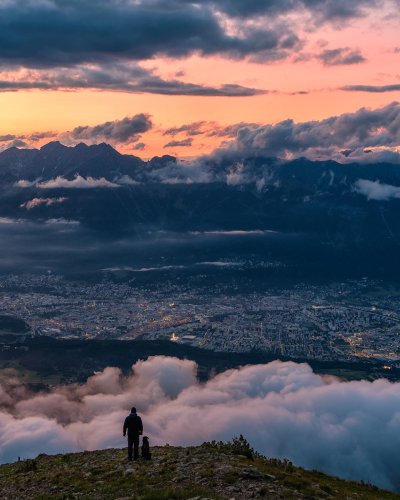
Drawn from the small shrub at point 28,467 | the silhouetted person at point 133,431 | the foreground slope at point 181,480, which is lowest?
the foreground slope at point 181,480

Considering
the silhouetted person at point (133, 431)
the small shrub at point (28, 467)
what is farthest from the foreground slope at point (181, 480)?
the silhouetted person at point (133, 431)

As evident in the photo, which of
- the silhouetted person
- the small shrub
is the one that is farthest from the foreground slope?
the silhouetted person

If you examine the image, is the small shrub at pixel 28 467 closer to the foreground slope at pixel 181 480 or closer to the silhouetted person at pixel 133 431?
the foreground slope at pixel 181 480

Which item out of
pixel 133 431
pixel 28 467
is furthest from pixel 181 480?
pixel 28 467

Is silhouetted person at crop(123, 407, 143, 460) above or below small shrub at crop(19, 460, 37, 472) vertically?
above

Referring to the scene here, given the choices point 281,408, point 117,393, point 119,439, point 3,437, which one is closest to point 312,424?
point 281,408

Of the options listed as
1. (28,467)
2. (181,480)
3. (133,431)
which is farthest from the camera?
(28,467)

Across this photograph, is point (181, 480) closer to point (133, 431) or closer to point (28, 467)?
point (133, 431)

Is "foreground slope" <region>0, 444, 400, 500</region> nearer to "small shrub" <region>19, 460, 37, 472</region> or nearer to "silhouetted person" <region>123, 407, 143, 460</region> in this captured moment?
"small shrub" <region>19, 460, 37, 472</region>
